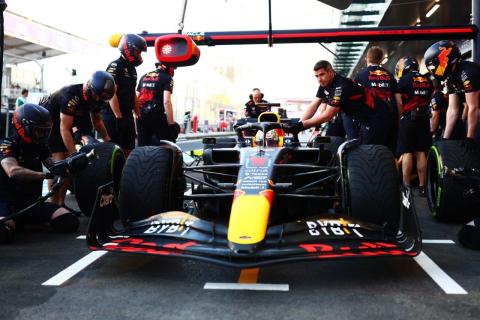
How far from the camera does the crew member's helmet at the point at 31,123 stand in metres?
3.91

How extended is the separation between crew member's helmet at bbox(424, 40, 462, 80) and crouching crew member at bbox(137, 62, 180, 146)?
8.95 ft

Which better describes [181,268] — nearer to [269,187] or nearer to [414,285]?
[269,187]

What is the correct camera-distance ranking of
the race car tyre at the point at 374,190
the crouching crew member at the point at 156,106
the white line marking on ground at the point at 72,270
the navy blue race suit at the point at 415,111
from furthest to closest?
the navy blue race suit at the point at 415,111, the crouching crew member at the point at 156,106, the race car tyre at the point at 374,190, the white line marking on ground at the point at 72,270

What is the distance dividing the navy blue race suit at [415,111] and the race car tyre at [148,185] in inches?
137

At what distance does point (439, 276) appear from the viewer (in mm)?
2906

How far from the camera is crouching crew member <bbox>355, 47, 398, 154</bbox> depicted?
15.8 ft

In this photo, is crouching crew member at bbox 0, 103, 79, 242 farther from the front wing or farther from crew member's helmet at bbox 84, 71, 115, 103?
the front wing

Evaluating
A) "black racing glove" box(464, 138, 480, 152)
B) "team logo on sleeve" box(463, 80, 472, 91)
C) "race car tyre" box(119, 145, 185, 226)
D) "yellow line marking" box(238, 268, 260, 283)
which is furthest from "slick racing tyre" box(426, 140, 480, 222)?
"race car tyre" box(119, 145, 185, 226)

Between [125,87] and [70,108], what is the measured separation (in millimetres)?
878

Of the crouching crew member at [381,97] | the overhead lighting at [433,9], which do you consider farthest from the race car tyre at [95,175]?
the overhead lighting at [433,9]

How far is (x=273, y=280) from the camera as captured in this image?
2848 millimetres

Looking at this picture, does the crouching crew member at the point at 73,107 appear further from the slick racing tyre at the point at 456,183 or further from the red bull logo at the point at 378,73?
the slick racing tyre at the point at 456,183

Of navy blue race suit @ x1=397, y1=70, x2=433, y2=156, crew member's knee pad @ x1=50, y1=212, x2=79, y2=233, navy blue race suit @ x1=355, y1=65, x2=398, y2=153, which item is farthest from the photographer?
navy blue race suit @ x1=397, y1=70, x2=433, y2=156

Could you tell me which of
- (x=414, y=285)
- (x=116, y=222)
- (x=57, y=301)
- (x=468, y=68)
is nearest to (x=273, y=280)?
(x=414, y=285)
